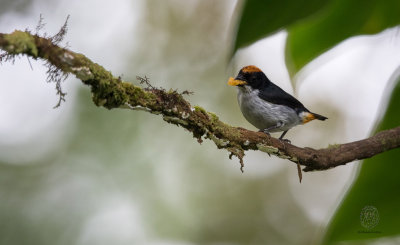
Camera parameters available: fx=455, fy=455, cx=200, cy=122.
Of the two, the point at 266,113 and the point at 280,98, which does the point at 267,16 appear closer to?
the point at 266,113

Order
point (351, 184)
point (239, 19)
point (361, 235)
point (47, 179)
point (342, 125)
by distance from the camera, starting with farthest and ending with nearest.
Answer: point (47, 179)
point (342, 125)
point (351, 184)
point (361, 235)
point (239, 19)

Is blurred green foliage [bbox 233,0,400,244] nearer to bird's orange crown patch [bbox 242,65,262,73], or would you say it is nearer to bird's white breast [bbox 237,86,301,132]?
bird's white breast [bbox 237,86,301,132]

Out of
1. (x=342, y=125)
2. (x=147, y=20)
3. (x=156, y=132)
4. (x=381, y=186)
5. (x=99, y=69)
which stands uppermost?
(x=147, y=20)

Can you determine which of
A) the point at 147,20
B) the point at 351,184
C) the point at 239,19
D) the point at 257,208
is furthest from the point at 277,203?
the point at 239,19

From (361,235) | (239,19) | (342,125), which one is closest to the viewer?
(239,19)

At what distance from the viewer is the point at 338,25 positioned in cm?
151

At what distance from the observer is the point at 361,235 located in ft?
4.59

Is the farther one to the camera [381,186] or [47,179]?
[47,179]

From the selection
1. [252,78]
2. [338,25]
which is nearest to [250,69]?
[252,78]

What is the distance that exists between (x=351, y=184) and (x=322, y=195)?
6.95m

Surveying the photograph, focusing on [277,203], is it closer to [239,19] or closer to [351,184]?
[351,184]

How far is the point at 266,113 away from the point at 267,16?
10.1 ft

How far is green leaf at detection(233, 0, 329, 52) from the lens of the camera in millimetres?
1042

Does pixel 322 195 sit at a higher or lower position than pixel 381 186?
higher
